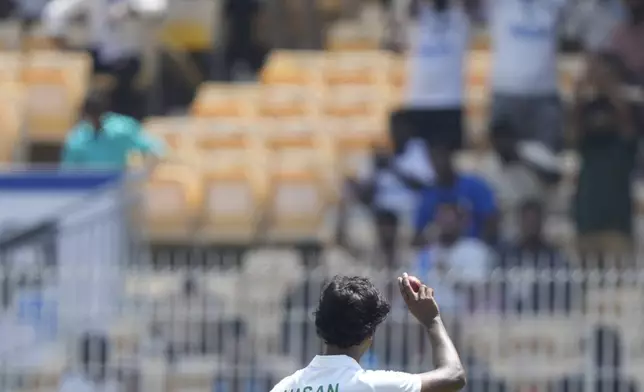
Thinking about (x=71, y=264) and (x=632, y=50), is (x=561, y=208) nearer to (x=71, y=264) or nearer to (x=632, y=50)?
(x=632, y=50)

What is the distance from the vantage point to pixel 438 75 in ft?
34.7

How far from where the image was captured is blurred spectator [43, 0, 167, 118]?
11945 mm

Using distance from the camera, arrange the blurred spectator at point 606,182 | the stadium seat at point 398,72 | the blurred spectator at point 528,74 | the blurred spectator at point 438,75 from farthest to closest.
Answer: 1. the stadium seat at point 398,72
2. the blurred spectator at point 438,75
3. the blurred spectator at point 528,74
4. the blurred spectator at point 606,182

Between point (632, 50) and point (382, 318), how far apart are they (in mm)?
7249

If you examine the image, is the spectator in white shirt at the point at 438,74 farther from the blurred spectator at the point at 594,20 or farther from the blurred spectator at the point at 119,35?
the blurred spectator at the point at 119,35

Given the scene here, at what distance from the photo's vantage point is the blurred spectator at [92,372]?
9.18 metres

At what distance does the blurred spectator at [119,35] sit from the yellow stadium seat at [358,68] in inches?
51.1

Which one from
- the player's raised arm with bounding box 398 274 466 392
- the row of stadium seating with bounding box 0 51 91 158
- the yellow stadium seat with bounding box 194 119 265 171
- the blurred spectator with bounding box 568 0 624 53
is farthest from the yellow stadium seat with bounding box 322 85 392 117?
the player's raised arm with bounding box 398 274 466 392

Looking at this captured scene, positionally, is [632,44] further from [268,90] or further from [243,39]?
[243,39]

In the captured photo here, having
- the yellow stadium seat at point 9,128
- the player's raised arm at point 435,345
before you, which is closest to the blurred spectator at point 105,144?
the yellow stadium seat at point 9,128

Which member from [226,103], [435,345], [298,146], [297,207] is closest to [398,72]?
[298,146]

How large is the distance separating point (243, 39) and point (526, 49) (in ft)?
10.4

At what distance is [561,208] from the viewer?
1020 cm

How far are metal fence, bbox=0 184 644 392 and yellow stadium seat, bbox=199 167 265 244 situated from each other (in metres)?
1.20
